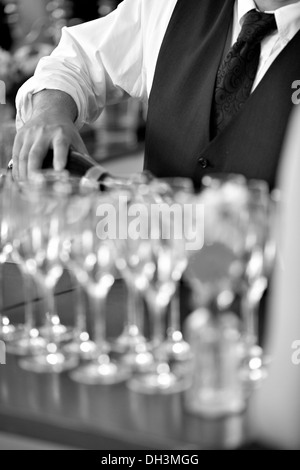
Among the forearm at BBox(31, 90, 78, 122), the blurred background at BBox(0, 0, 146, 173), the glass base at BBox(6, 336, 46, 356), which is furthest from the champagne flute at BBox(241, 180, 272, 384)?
the blurred background at BBox(0, 0, 146, 173)

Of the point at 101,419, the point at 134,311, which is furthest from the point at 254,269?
the point at 101,419

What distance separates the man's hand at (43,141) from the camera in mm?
1845

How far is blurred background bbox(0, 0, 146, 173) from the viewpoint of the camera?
14.2 ft

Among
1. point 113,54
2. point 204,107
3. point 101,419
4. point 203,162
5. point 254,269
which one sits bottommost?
point 101,419

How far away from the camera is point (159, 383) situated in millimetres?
1313

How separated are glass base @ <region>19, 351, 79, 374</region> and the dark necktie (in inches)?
33.4

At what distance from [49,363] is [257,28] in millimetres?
1033

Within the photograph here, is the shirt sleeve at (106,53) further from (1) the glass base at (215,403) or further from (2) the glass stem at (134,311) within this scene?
(1) the glass base at (215,403)

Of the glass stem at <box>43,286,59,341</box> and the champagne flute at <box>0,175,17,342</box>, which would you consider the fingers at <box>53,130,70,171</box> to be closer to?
the champagne flute at <box>0,175,17,342</box>

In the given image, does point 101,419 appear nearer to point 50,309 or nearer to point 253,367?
point 253,367

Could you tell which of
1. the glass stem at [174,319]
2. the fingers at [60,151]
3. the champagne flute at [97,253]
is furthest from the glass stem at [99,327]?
the fingers at [60,151]

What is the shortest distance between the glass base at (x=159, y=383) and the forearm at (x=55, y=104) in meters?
0.85
